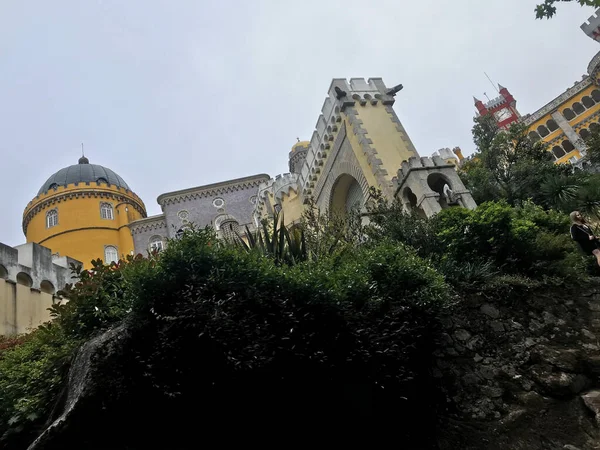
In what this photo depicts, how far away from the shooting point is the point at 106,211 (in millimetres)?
37156

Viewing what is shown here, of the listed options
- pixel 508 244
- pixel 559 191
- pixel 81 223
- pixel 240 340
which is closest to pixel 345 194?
pixel 559 191

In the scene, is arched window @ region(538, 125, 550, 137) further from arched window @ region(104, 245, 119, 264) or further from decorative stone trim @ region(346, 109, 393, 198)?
arched window @ region(104, 245, 119, 264)

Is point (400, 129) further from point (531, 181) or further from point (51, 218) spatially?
point (51, 218)

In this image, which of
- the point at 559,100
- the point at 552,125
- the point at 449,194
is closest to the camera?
the point at 449,194

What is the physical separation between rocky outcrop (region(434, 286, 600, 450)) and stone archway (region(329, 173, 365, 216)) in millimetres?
11734

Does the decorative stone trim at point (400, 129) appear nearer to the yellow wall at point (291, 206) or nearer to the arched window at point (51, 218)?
the yellow wall at point (291, 206)

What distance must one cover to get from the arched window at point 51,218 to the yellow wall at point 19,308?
24654 mm

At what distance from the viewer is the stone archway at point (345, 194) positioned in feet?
67.4

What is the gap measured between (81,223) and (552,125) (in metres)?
50.2

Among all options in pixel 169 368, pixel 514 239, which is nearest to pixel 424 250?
pixel 514 239

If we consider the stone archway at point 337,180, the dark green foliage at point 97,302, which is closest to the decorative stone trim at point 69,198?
the stone archway at point 337,180

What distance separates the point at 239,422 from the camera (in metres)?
6.67

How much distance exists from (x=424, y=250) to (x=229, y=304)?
572 centimetres

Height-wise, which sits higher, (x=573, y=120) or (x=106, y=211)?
(x=106, y=211)
